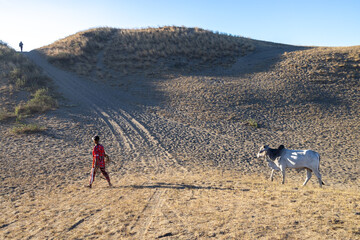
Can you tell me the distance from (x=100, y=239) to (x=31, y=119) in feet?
48.9

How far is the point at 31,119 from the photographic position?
16.9 m

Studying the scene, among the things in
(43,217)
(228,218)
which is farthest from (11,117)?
(228,218)

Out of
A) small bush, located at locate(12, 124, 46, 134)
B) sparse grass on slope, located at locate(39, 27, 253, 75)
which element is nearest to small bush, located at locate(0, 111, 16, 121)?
small bush, located at locate(12, 124, 46, 134)

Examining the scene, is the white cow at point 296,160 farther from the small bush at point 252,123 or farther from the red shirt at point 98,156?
the small bush at point 252,123

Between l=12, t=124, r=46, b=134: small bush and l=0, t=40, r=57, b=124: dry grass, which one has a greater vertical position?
l=0, t=40, r=57, b=124: dry grass

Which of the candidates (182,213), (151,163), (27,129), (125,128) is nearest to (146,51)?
(125,128)

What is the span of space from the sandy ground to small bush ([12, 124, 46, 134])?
421mm

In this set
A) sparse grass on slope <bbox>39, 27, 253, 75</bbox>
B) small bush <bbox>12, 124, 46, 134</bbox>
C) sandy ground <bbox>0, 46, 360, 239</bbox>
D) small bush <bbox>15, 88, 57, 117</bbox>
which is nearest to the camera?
sandy ground <bbox>0, 46, 360, 239</bbox>

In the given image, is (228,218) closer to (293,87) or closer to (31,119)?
(31,119)

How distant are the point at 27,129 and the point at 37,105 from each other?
4451 millimetres

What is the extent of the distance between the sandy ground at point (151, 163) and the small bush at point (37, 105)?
85 cm

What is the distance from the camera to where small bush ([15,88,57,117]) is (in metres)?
17.7

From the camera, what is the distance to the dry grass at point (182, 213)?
491 centimetres

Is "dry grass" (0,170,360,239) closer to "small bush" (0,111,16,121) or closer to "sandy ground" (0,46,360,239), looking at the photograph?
"sandy ground" (0,46,360,239)
